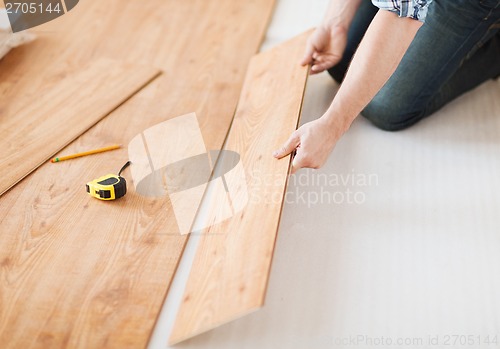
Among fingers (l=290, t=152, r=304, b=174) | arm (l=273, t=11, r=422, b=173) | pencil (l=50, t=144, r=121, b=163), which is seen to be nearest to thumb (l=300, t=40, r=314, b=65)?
arm (l=273, t=11, r=422, b=173)

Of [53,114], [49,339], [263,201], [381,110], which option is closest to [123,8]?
[53,114]

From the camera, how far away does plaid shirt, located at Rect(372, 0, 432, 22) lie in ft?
5.25

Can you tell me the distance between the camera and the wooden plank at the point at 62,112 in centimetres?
191

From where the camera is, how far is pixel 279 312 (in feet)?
4.93

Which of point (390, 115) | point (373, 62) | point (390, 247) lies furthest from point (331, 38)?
point (390, 247)

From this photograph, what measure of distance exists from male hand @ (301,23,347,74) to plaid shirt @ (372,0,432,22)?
55cm

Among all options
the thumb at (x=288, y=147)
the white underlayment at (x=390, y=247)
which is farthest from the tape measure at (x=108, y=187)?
the thumb at (x=288, y=147)

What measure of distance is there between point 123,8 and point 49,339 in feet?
6.01

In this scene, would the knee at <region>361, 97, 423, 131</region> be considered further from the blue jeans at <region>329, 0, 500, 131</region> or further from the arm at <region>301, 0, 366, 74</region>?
the arm at <region>301, 0, 366, 74</region>

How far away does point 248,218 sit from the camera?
1582 mm

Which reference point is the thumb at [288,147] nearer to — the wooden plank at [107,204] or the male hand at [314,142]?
the male hand at [314,142]

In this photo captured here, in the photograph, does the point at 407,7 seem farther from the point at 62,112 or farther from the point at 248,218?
the point at 62,112

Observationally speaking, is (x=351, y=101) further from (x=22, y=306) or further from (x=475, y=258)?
(x=22, y=306)

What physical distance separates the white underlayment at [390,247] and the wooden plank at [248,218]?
8 cm
